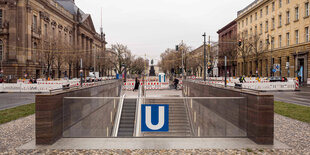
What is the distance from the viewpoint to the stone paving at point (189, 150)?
5992 millimetres

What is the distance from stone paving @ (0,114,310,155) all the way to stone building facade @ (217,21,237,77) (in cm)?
2839

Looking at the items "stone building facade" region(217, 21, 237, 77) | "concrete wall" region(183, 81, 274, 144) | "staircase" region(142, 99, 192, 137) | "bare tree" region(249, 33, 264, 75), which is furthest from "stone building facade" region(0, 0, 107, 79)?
"concrete wall" region(183, 81, 274, 144)

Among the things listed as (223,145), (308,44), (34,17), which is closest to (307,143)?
(223,145)

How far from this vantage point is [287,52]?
41469mm

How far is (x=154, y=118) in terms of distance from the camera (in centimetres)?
698

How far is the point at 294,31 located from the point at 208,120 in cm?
3910

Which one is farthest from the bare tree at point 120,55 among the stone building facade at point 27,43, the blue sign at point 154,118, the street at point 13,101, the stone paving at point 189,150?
the blue sign at point 154,118

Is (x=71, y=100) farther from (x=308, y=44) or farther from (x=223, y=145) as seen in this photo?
(x=308, y=44)

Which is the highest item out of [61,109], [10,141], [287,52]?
[287,52]

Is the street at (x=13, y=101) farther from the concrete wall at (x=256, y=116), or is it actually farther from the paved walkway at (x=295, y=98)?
the paved walkway at (x=295, y=98)

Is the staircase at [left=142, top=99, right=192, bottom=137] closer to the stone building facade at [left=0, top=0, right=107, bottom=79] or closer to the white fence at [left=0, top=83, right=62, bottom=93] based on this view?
the white fence at [left=0, top=83, right=62, bottom=93]

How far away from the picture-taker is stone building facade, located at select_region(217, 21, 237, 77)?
5323cm

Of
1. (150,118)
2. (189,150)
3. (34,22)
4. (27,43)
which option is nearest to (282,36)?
(150,118)

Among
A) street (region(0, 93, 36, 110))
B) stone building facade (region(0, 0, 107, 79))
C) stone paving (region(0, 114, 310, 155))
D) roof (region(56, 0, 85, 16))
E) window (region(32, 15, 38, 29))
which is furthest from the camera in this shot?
roof (region(56, 0, 85, 16))
